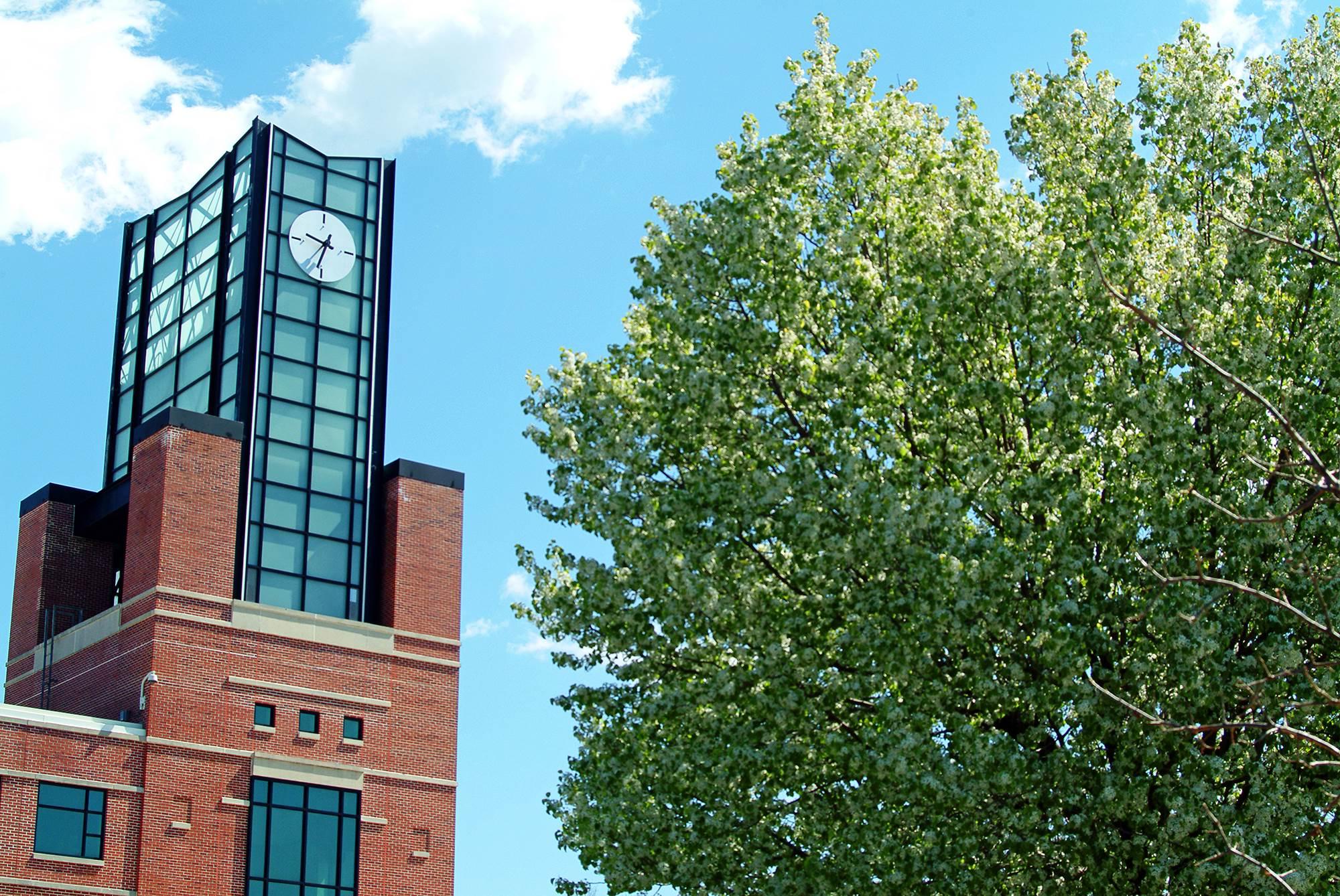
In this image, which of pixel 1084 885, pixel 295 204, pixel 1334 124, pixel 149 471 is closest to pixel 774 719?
pixel 1084 885

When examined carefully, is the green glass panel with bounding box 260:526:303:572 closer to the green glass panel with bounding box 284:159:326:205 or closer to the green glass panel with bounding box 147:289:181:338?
the green glass panel with bounding box 147:289:181:338

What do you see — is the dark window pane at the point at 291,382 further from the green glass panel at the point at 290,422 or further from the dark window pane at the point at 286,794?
the dark window pane at the point at 286,794

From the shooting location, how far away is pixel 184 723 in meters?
37.8

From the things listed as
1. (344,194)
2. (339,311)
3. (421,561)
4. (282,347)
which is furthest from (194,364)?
(421,561)

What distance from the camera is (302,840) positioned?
3866cm

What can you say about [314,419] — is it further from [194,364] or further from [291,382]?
[194,364]

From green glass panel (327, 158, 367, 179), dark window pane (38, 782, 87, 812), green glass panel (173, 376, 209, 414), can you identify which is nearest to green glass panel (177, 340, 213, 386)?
green glass panel (173, 376, 209, 414)

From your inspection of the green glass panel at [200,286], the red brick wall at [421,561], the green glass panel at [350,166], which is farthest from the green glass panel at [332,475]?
the green glass panel at [350,166]

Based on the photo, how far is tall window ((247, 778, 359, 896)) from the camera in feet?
124

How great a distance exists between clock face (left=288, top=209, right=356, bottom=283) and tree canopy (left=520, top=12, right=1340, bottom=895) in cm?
2953

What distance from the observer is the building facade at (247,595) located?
36.6m

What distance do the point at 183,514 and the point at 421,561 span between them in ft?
23.1

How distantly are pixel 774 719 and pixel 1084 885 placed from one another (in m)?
3.24

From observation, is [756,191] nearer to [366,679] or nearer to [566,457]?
[566,457]
